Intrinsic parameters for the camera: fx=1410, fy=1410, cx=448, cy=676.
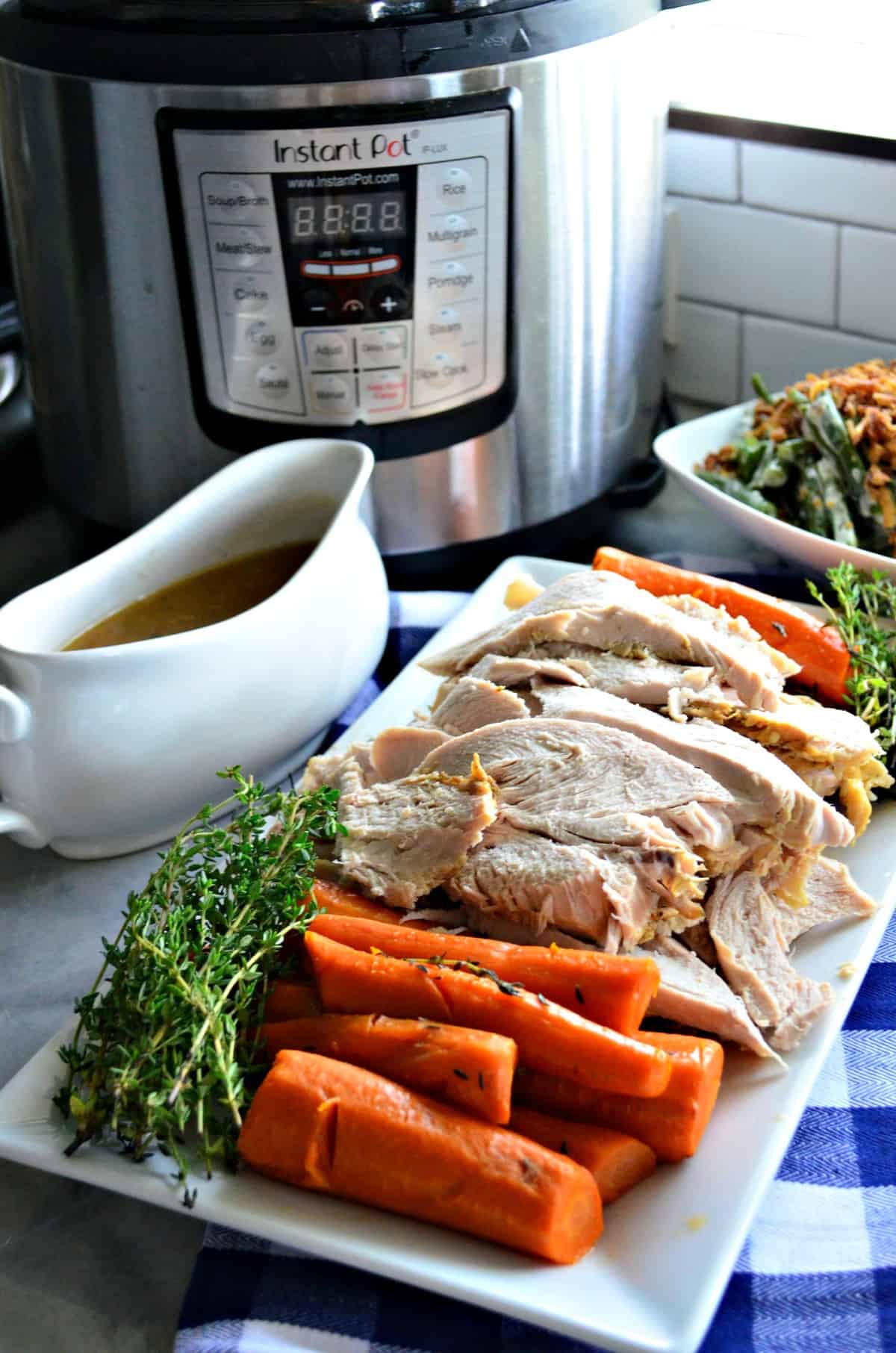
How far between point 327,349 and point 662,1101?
0.69 metres

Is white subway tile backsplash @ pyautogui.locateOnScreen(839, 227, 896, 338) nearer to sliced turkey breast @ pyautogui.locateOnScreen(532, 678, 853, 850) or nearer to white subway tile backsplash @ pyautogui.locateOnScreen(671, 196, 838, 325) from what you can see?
white subway tile backsplash @ pyautogui.locateOnScreen(671, 196, 838, 325)

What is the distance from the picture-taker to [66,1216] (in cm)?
83

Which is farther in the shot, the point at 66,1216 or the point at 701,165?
the point at 701,165

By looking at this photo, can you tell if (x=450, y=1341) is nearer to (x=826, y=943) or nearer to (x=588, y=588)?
(x=826, y=943)

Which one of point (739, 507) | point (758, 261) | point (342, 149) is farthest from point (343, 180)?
point (758, 261)

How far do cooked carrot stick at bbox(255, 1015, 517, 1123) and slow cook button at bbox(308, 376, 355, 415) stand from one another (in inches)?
22.9

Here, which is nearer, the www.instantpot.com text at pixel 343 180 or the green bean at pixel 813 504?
the www.instantpot.com text at pixel 343 180

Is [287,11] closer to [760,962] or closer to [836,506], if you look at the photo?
[836,506]

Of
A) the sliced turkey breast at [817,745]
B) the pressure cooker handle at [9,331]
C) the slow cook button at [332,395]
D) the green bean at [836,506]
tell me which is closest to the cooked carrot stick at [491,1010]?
the sliced turkey breast at [817,745]

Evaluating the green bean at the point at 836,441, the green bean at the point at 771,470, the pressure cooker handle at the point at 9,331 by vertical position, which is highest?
the pressure cooker handle at the point at 9,331

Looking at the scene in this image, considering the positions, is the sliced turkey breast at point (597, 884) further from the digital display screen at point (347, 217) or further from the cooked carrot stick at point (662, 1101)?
the digital display screen at point (347, 217)

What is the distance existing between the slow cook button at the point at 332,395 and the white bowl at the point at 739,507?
0.33 metres

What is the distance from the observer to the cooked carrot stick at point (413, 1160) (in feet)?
2.30

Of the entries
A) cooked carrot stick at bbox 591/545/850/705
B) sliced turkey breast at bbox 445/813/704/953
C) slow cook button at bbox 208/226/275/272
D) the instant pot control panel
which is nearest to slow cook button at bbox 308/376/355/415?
the instant pot control panel
